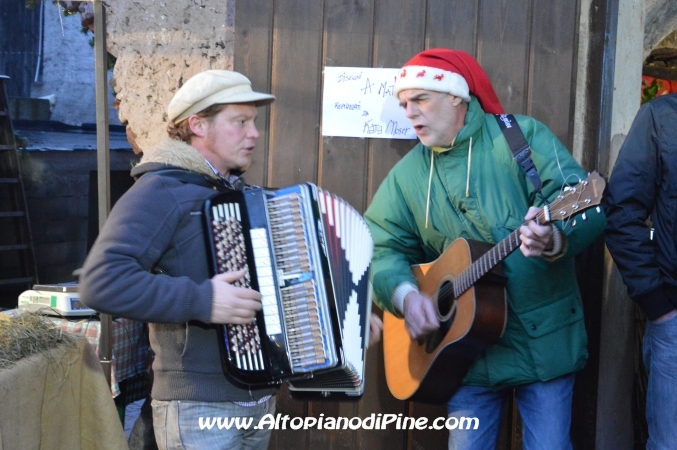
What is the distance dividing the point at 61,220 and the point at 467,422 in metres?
4.15

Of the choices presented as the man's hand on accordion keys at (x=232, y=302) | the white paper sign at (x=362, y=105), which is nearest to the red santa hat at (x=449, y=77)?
the white paper sign at (x=362, y=105)

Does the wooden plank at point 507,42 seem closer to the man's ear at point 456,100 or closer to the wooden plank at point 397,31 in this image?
the wooden plank at point 397,31

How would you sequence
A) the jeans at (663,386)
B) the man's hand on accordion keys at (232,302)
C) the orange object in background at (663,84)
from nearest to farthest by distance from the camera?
1. the man's hand on accordion keys at (232,302)
2. the jeans at (663,386)
3. the orange object in background at (663,84)

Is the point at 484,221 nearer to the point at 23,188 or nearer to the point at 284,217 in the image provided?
the point at 284,217

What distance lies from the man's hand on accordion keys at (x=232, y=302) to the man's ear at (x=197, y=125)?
0.48 m

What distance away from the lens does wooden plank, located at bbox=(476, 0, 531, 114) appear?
3125 millimetres

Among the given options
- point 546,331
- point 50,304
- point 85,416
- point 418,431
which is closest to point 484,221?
point 546,331

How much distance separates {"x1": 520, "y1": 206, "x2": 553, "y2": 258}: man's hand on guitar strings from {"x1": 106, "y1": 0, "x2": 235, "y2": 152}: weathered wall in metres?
1.63

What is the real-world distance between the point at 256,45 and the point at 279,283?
4.85 ft

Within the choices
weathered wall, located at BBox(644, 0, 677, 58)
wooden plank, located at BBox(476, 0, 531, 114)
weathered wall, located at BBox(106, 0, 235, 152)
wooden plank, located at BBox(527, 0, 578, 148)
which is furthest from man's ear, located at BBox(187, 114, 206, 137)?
weathered wall, located at BBox(644, 0, 677, 58)

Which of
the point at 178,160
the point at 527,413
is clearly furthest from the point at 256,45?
the point at 527,413

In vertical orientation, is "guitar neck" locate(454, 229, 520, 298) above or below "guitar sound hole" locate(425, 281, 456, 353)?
above

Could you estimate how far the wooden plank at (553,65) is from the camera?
3113 millimetres

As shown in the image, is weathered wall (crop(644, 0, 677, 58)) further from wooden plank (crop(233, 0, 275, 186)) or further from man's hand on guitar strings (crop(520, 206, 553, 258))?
wooden plank (crop(233, 0, 275, 186))
